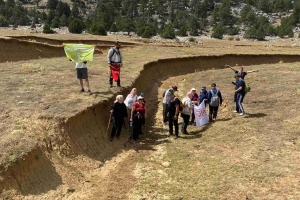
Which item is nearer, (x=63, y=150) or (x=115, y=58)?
(x=63, y=150)

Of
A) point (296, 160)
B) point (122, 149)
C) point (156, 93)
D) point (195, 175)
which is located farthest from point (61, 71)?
point (296, 160)

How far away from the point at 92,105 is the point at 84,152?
8.81 feet

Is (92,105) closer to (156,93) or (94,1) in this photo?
(156,93)

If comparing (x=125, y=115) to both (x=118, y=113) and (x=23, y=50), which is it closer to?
(x=118, y=113)

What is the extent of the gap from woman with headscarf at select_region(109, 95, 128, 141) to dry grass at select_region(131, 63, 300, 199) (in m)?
1.84

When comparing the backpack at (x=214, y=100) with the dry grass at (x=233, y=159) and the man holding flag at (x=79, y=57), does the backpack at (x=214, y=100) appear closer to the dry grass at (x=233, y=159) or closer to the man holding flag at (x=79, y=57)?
the dry grass at (x=233, y=159)

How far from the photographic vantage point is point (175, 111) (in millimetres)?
15508

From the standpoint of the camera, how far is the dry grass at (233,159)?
436 inches

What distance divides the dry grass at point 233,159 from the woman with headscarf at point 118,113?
6.02ft

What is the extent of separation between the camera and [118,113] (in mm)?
15047

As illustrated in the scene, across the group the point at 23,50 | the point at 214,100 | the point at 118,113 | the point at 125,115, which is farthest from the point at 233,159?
the point at 23,50

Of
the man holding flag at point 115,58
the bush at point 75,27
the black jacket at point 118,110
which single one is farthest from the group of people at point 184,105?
the bush at point 75,27

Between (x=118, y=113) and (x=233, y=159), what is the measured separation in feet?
16.7

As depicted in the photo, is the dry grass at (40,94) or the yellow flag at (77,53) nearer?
the dry grass at (40,94)
